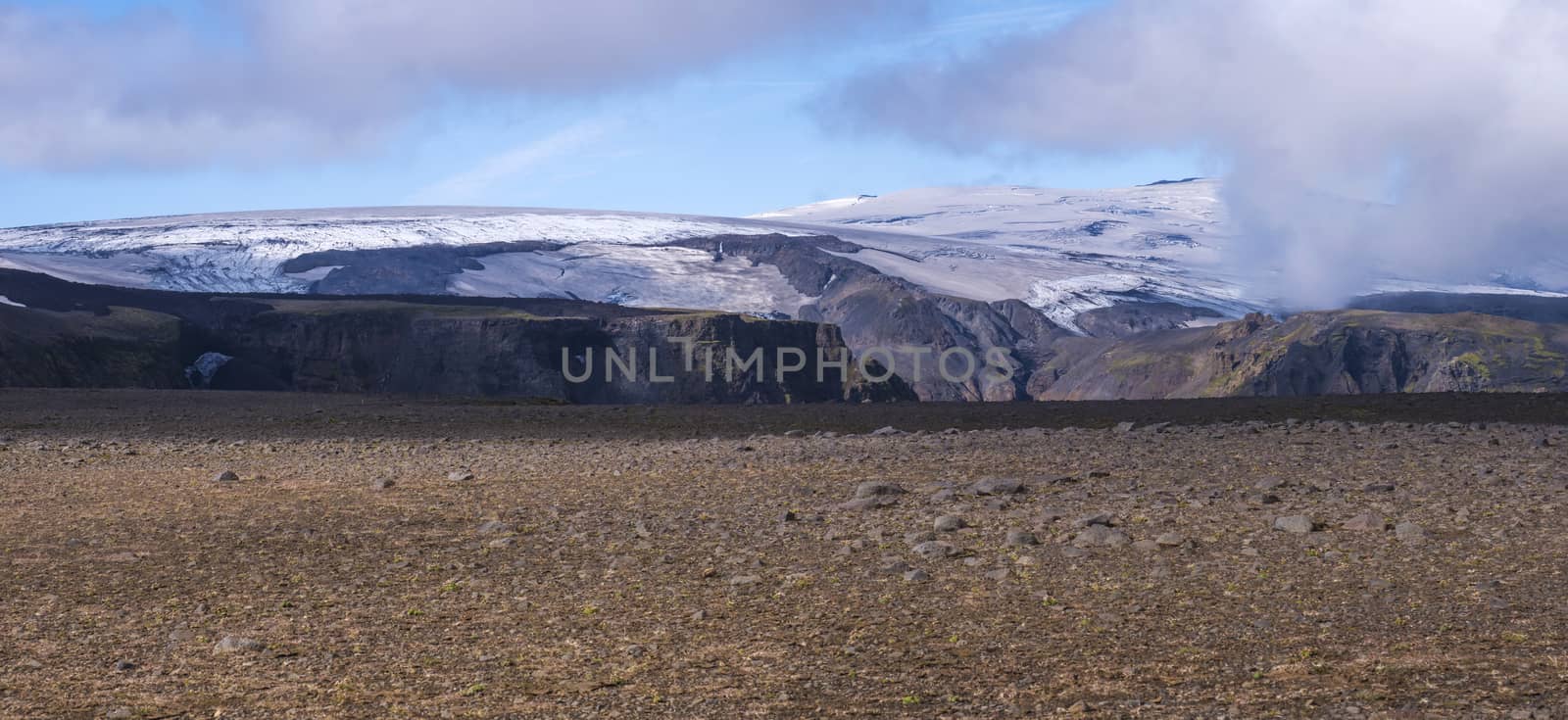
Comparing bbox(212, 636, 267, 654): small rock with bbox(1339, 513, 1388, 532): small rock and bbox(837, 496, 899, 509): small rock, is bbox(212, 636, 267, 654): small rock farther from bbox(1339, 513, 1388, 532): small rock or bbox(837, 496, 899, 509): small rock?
bbox(1339, 513, 1388, 532): small rock

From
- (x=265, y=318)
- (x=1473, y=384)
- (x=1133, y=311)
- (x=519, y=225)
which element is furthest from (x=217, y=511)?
(x=519, y=225)

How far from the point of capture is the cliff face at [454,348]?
57125 millimetres

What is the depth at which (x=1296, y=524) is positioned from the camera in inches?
485

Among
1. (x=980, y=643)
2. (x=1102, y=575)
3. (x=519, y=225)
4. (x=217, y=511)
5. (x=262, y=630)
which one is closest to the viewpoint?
(x=980, y=643)

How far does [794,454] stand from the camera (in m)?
19.5

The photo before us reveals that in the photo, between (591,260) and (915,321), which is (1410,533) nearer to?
(915,321)

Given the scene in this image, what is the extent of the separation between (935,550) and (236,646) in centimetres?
508

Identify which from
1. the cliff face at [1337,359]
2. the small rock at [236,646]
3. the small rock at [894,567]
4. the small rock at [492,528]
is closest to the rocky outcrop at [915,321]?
the cliff face at [1337,359]

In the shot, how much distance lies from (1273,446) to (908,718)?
41.6ft

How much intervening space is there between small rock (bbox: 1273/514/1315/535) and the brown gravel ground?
0.29ft

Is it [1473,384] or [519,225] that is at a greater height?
[519,225]

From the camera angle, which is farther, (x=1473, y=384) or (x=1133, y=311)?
(x=1133, y=311)

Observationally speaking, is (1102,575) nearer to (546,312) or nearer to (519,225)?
(546,312)

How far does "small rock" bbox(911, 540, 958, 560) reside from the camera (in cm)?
1165
